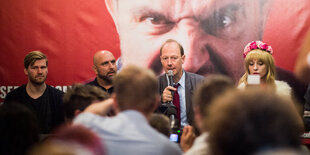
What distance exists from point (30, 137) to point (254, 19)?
3.24 meters

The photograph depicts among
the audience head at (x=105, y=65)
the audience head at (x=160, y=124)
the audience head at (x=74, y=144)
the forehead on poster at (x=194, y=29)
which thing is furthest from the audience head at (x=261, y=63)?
the audience head at (x=74, y=144)

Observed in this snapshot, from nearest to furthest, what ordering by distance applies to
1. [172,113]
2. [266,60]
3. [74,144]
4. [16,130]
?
[74,144] < [16,130] < [172,113] < [266,60]

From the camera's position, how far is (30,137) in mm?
1663

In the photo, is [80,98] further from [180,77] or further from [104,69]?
[180,77]

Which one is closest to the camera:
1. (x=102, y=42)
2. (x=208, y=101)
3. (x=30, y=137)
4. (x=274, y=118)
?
(x=274, y=118)

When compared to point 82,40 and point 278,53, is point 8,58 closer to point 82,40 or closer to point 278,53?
point 82,40

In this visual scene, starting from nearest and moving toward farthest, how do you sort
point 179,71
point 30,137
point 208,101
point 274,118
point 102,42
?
point 274,118, point 30,137, point 208,101, point 179,71, point 102,42

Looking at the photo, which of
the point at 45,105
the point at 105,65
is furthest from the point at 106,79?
the point at 45,105

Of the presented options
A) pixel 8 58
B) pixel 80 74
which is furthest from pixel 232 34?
pixel 8 58

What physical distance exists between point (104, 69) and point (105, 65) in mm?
47

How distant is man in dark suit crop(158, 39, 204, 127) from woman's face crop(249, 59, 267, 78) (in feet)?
1.87

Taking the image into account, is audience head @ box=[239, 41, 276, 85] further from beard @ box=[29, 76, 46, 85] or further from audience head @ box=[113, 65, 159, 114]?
audience head @ box=[113, 65, 159, 114]

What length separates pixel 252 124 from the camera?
39.4 inches

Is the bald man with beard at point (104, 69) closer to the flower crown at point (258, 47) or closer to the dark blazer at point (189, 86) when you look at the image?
the dark blazer at point (189, 86)
